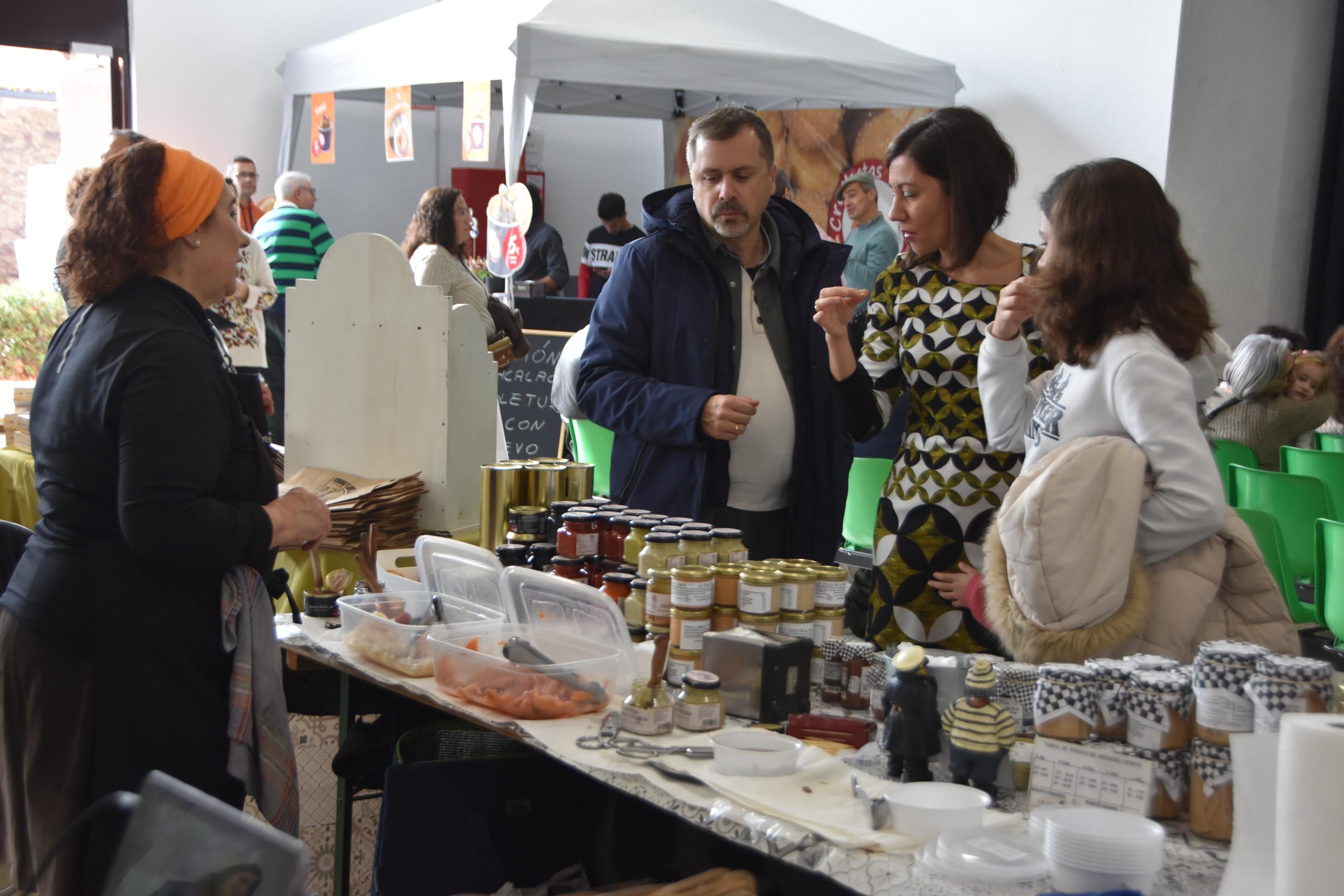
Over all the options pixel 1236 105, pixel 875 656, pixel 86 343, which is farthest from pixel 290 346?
pixel 1236 105

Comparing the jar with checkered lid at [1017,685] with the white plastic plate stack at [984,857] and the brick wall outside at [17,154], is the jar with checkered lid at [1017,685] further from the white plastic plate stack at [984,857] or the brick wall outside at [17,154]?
the brick wall outside at [17,154]

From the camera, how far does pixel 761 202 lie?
2.45 meters

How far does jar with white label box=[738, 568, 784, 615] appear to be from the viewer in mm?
1798

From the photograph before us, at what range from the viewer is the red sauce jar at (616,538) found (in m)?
2.11

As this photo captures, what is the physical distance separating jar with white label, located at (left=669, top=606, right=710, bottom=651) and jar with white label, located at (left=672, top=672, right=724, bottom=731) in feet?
0.34

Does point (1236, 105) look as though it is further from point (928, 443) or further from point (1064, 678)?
point (1064, 678)

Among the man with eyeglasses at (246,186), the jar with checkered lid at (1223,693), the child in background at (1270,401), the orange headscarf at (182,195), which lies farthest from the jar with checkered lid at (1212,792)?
the man with eyeglasses at (246,186)

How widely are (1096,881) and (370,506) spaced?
1.87 metres

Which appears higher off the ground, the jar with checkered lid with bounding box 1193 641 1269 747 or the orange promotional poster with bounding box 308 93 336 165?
the orange promotional poster with bounding box 308 93 336 165

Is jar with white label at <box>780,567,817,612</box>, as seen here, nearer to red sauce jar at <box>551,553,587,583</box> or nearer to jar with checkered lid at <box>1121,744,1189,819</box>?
red sauce jar at <box>551,553,587,583</box>

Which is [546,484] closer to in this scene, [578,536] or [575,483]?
[575,483]

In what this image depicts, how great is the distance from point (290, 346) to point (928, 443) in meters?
1.62

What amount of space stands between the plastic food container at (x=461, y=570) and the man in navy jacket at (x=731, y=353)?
1.43 feet

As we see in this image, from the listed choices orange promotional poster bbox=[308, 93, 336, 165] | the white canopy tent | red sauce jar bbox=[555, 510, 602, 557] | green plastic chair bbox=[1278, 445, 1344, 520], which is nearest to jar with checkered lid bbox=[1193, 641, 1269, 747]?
red sauce jar bbox=[555, 510, 602, 557]
